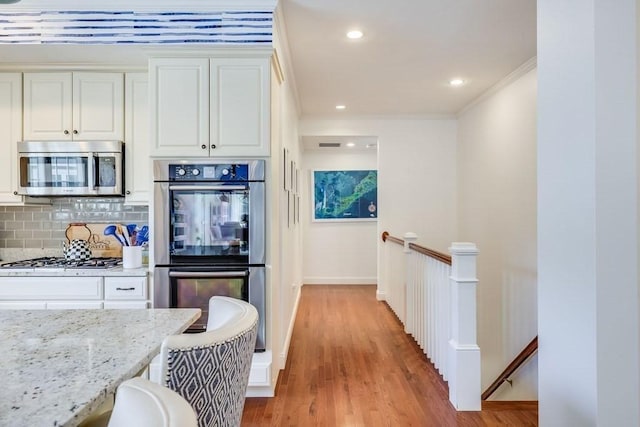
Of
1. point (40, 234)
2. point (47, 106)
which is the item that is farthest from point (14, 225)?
point (47, 106)

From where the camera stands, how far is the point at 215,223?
239cm

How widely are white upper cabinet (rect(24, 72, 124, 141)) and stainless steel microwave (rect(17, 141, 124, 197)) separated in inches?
3.5

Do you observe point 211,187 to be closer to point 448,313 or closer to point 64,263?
point 64,263

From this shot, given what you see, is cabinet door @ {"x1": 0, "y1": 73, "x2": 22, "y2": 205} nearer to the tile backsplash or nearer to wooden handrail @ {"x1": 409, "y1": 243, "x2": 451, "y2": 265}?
the tile backsplash

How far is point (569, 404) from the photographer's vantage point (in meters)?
1.44

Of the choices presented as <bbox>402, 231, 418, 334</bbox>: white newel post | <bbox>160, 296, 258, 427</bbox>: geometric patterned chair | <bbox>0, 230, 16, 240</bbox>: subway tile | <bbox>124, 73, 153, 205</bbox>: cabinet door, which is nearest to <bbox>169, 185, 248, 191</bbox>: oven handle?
<bbox>124, 73, 153, 205</bbox>: cabinet door

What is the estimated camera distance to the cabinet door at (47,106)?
2.67m

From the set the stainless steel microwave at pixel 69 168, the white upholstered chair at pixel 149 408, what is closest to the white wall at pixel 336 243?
the stainless steel microwave at pixel 69 168

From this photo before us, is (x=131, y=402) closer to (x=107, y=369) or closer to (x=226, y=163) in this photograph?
(x=107, y=369)

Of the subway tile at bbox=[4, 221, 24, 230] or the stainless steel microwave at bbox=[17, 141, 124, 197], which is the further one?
the subway tile at bbox=[4, 221, 24, 230]

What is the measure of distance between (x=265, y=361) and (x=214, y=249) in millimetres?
801

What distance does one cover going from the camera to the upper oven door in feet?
7.79

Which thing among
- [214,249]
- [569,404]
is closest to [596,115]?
[569,404]

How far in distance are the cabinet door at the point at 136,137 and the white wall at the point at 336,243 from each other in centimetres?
389
